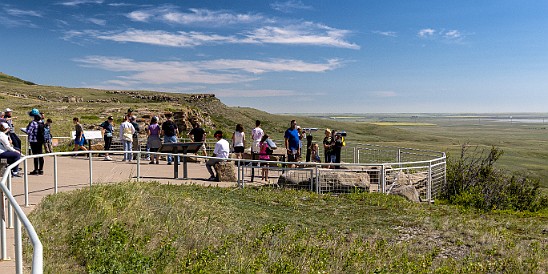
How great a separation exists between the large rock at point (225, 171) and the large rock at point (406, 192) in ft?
15.8

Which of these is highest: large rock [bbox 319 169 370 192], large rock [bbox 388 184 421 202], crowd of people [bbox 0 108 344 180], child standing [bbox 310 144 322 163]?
crowd of people [bbox 0 108 344 180]

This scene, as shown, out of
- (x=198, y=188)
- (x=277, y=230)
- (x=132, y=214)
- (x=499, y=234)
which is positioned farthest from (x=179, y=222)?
(x=499, y=234)

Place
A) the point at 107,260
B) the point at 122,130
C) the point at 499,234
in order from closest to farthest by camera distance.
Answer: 1. the point at 107,260
2. the point at 499,234
3. the point at 122,130

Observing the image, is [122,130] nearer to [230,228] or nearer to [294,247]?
[230,228]

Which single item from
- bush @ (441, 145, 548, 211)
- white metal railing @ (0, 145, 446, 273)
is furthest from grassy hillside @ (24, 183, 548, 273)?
bush @ (441, 145, 548, 211)

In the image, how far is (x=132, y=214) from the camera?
8.45 metres

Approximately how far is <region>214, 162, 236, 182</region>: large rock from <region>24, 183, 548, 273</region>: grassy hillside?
234 centimetres

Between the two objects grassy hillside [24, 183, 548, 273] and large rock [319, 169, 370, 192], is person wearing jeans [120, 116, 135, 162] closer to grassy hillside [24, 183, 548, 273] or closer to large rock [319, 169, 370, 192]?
grassy hillside [24, 183, 548, 273]

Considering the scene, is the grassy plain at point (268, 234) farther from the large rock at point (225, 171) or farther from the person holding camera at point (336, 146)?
the person holding camera at point (336, 146)

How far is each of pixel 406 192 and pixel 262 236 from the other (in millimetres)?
7189

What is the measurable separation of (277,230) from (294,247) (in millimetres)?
1083

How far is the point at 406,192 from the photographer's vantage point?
1400 centimetres

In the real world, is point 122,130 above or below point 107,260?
above

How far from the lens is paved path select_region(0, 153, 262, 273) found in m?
11.4
